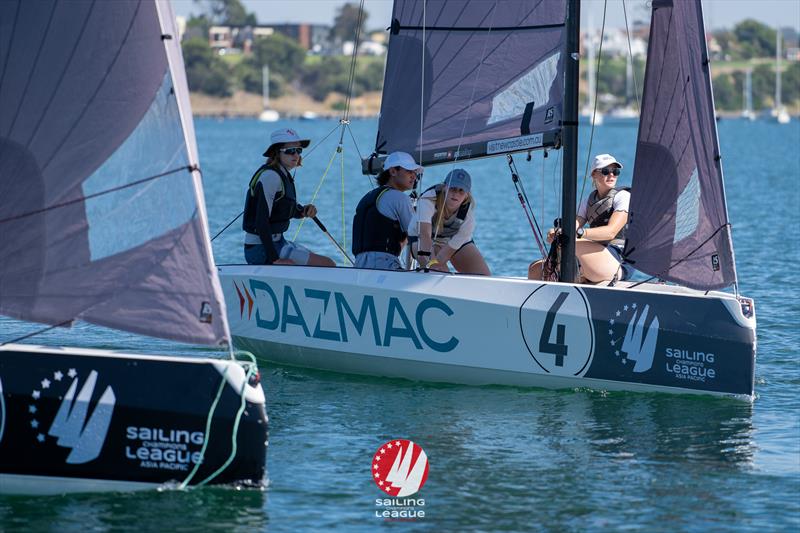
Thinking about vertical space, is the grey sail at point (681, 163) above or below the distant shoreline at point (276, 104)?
below

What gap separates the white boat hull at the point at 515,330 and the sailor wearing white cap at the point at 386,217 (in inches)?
12.1

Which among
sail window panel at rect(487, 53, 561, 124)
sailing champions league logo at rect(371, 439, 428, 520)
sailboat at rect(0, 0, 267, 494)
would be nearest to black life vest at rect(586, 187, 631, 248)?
sail window panel at rect(487, 53, 561, 124)

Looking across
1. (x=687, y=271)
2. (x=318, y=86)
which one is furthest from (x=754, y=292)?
(x=318, y=86)

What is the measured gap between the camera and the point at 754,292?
14164mm

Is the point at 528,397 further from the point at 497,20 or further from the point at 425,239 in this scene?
the point at 497,20

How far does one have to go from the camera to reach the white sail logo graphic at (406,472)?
6.97 m

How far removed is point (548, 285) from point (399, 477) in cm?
223

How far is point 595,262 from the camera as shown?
9500 millimetres

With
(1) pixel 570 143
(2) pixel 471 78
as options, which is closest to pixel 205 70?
(2) pixel 471 78

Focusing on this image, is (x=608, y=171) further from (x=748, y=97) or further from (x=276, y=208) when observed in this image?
(x=748, y=97)

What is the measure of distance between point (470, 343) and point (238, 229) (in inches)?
500

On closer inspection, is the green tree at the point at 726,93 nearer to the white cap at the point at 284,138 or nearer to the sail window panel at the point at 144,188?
the white cap at the point at 284,138

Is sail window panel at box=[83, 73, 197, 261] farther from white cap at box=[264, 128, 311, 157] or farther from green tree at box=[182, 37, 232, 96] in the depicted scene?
green tree at box=[182, 37, 232, 96]

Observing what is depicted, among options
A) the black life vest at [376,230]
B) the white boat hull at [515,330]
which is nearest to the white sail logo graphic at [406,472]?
the white boat hull at [515,330]
